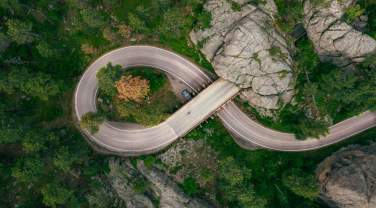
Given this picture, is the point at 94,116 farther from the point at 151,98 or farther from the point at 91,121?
the point at 151,98

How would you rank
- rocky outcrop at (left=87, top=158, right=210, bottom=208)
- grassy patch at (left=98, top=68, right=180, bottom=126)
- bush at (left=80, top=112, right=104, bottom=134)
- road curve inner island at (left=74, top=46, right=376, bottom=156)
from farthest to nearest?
grassy patch at (left=98, top=68, right=180, bottom=126) → road curve inner island at (left=74, top=46, right=376, bottom=156) → rocky outcrop at (left=87, top=158, right=210, bottom=208) → bush at (left=80, top=112, right=104, bottom=134)

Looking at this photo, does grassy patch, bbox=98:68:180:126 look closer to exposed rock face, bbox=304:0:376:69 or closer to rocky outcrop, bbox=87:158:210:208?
rocky outcrop, bbox=87:158:210:208

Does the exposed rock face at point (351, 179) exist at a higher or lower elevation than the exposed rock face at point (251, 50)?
lower

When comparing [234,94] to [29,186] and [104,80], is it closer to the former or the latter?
[104,80]

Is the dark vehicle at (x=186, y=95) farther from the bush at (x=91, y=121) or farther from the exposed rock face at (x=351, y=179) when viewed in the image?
the exposed rock face at (x=351, y=179)

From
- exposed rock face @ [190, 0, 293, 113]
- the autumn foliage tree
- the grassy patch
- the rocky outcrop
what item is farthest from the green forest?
the autumn foliage tree

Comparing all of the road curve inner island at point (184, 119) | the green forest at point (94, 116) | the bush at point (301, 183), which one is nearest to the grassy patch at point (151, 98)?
the green forest at point (94, 116)
